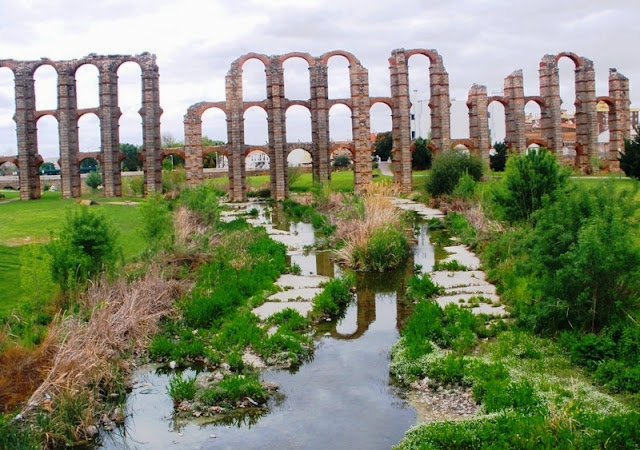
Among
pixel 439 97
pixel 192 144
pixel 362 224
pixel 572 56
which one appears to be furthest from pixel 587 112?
pixel 362 224

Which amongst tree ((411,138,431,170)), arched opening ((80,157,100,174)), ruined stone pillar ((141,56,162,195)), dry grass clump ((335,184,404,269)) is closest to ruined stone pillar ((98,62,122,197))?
ruined stone pillar ((141,56,162,195))

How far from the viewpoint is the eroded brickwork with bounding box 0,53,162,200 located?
1614 inches

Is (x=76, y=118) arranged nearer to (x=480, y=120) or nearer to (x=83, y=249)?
(x=480, y=120)

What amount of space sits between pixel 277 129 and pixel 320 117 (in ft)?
8.68

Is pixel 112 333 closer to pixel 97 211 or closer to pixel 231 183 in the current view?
pixel 97 211

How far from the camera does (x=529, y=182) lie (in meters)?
15.2

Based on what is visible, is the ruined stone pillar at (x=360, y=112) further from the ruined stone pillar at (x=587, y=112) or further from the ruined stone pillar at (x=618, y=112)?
the ruined stone pillar at (x=618, y=112)

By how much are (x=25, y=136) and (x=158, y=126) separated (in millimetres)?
7709

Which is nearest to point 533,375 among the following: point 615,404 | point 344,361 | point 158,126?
point 615,404

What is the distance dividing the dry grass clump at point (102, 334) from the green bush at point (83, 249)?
38 centimetres

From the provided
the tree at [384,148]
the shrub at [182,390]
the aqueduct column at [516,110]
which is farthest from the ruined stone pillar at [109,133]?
the shrub at [182,390]

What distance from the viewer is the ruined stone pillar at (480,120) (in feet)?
138

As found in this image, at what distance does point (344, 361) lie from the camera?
9.18 m

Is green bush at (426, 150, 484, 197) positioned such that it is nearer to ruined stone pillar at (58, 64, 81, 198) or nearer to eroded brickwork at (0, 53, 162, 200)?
eroded brickwork at (0, 53, 162, 200)
